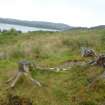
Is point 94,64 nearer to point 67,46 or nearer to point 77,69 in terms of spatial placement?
point 77,69

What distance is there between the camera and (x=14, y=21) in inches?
5719

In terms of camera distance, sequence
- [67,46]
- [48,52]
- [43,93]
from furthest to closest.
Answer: [67,46]
[48,52]
[43,93]

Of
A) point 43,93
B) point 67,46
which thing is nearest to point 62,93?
point 43,93

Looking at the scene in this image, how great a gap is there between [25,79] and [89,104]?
2.85 metres

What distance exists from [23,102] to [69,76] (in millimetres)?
3180

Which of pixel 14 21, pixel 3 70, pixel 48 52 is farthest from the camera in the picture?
pixel 14 21

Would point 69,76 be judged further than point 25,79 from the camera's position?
Yes

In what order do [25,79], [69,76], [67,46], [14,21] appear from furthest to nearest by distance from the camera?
[14,21], [67,46], [69,76], [25,79]

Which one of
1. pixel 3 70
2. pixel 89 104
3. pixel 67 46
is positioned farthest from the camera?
pixel 67 46

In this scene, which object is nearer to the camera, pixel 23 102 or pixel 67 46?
pixel 23 102

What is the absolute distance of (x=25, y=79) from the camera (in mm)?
11805

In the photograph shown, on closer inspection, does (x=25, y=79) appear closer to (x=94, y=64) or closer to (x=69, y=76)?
(x=69, y=76)

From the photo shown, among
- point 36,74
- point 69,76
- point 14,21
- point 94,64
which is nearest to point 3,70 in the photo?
point 36,74

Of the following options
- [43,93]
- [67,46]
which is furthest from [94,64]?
[67,46]
